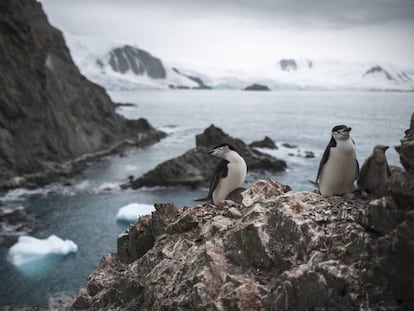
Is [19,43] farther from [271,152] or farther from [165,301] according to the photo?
[165,301]

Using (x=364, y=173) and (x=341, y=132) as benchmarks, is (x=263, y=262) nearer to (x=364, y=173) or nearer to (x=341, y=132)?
(x=364, y=173)

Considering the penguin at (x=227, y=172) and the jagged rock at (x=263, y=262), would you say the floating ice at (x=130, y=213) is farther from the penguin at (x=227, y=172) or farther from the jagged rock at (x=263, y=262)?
the jagged rock at (x=263, y=262)

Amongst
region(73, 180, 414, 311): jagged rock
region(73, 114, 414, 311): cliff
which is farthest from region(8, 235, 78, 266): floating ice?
region(73, 114, 414, 311): cliff

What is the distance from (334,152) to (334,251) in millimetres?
3516

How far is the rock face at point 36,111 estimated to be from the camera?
6084 centimetres

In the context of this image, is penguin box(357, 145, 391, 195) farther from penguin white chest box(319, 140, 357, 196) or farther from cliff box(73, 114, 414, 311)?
cliff box(73, 114, 414, 311)

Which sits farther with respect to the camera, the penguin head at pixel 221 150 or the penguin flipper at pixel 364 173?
the penguin head at pixel 221 150

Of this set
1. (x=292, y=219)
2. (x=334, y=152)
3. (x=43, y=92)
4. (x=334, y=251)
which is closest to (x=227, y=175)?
(x=334, y=152)

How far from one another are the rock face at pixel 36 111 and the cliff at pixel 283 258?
49.6 m

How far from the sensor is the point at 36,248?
3691cm

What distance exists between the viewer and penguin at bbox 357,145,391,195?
10.5 meters

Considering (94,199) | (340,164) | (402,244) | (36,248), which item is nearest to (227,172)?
(340,164)

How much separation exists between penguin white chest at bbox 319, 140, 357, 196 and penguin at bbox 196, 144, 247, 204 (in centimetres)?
320

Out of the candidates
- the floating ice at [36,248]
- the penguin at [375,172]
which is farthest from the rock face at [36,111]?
the penguin at [375,172]
